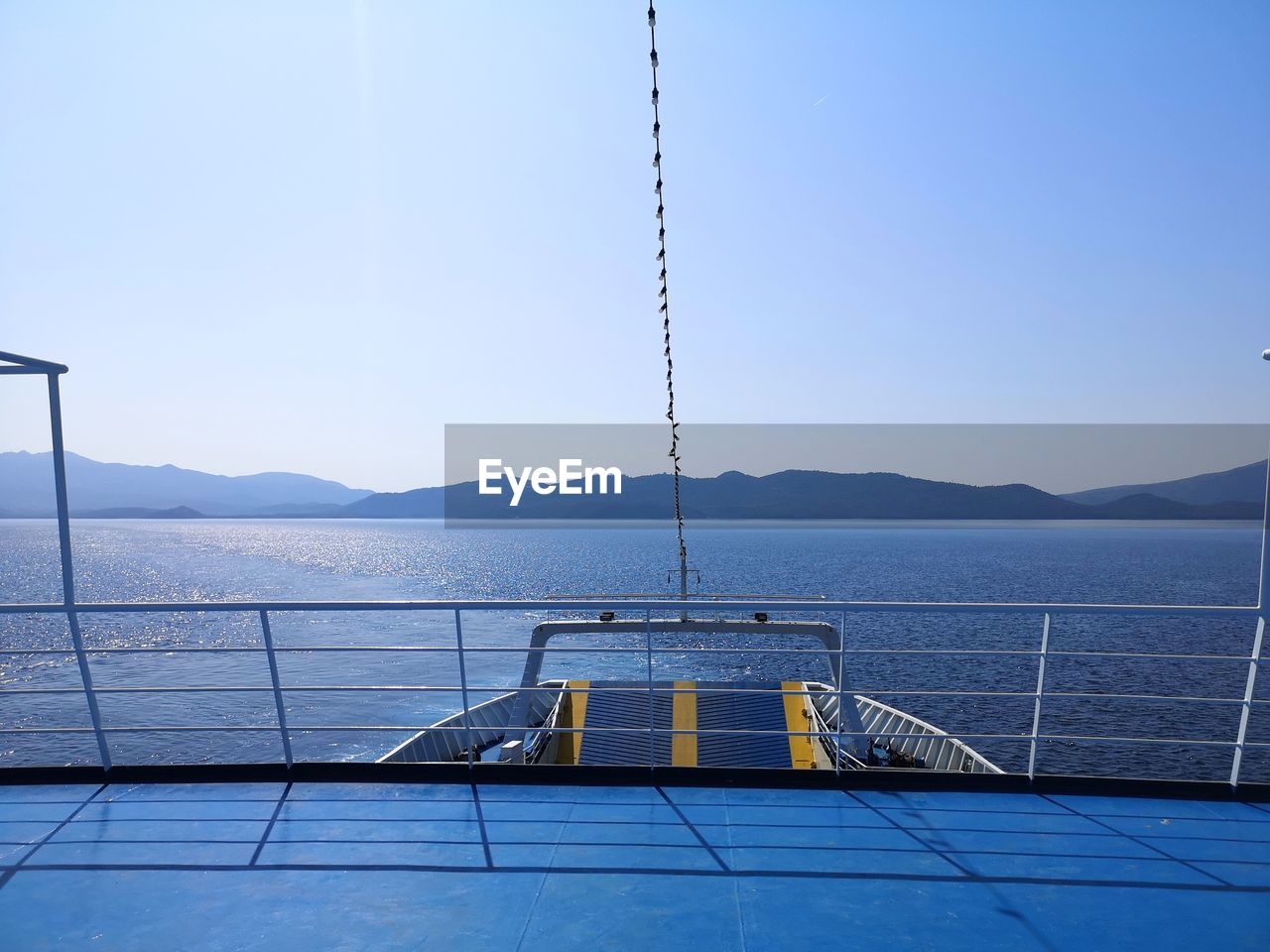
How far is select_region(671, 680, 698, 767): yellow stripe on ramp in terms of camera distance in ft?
31.9

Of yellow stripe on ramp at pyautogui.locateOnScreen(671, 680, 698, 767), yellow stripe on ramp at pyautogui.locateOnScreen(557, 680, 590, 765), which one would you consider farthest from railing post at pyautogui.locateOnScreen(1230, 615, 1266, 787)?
yellow stripe on ramp at pyautogui.locateOnScreen(557, 680, 590, 765)

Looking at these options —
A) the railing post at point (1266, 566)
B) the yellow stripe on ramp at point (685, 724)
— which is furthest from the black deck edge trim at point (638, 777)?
the yellow stripe on ramp at point (685, 724)

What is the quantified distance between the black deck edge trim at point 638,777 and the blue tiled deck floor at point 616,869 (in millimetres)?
92

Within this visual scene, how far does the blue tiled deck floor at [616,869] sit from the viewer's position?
120 inches

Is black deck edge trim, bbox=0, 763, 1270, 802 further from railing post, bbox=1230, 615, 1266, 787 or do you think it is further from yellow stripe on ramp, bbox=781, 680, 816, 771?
yellow stripe on ramp, bbox=781, 680, 816, 771

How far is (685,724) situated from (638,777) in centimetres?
624

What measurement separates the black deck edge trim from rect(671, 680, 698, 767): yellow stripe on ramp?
194 inches

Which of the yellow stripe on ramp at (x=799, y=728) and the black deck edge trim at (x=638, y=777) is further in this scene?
the yellow stripe on ramp at (x=799, y=728)

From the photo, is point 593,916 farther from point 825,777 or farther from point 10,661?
point 10,661

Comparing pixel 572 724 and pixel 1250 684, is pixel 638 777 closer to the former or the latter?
pixel 1250 684

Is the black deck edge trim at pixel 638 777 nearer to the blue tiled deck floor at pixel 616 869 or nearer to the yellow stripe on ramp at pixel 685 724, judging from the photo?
the blue tiled deck floor at pixel 616 869

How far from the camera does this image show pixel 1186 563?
297 feet

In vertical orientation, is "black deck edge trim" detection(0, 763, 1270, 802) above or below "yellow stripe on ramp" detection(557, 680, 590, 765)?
above

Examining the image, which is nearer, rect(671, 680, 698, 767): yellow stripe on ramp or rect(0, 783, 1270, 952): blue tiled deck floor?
rect(0, 783, 1270, 952): blue tiled deck floor
